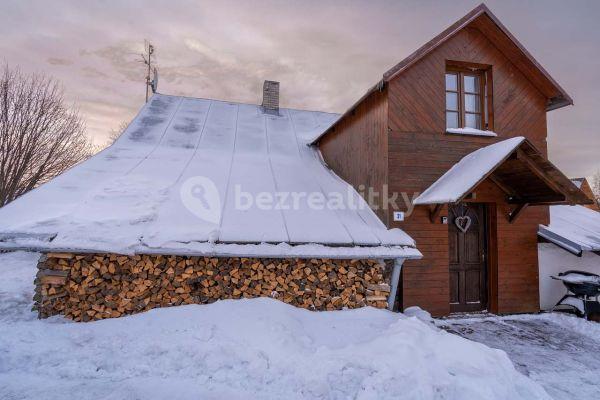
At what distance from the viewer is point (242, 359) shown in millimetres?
3631

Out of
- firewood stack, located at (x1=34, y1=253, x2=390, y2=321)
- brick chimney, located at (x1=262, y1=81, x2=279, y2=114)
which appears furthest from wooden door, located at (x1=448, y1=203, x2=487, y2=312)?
brick chimney, located at (x1=262, y1=81, x2=279, y2=114)

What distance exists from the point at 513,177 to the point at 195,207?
6.18 meters

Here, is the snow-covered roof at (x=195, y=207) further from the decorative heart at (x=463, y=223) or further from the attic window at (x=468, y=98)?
the attic window at (x=468, y=98)

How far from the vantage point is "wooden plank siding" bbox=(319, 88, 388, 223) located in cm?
641

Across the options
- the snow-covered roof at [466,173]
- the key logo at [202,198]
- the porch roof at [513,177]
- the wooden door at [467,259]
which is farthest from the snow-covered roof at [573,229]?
the key logo at [202,198]

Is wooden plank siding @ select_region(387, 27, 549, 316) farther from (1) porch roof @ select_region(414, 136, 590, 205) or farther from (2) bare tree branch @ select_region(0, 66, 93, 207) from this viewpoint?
(2) bare tree branch @ select_region(0, 66, 93, 207)

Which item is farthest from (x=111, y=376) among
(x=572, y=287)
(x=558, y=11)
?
(x=558, y=11)

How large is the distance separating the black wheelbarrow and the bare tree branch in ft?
52.5

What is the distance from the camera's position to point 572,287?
6.30m

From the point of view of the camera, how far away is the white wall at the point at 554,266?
22.6ft

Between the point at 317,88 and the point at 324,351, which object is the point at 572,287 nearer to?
the point at 324,351

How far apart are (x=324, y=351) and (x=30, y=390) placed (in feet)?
9.88

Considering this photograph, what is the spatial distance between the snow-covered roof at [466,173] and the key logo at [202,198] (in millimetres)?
3786

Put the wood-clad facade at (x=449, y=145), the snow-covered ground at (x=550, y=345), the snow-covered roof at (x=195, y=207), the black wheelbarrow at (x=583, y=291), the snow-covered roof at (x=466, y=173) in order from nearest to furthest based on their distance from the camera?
the snow-covered ground at (x=550, y=345)
the snow-covered roof at (x=195, y=207)
the snow-covered roof at (x=466, y=173)
the black wheelbarrow at (x=583, y=291)
the wood-clad facade at (x=449, y=145)
